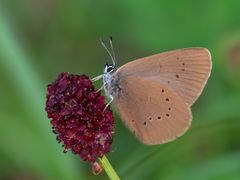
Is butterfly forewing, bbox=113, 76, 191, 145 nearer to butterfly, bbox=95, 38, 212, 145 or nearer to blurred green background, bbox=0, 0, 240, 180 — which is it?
butterfly, bbox=95, 38, 212, 145

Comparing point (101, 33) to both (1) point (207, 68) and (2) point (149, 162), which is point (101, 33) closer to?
(2) point (149, 162)

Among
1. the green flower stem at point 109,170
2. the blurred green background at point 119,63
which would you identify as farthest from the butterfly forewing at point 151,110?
the green flower stem at point 109,170

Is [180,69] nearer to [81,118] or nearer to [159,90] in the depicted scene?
[159,90]

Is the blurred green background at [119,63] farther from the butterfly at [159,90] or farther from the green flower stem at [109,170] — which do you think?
the green flower stem at [109,170]

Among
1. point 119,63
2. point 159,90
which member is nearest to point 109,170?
point 159,90

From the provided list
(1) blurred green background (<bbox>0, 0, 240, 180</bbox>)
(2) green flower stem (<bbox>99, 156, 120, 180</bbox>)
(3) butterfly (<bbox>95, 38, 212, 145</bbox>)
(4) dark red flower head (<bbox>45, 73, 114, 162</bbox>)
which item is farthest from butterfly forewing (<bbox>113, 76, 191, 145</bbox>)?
(2) green flower stem (<bbox>99, 156, 120, 180</bbox>)

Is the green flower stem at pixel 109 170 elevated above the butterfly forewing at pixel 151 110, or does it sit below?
above
